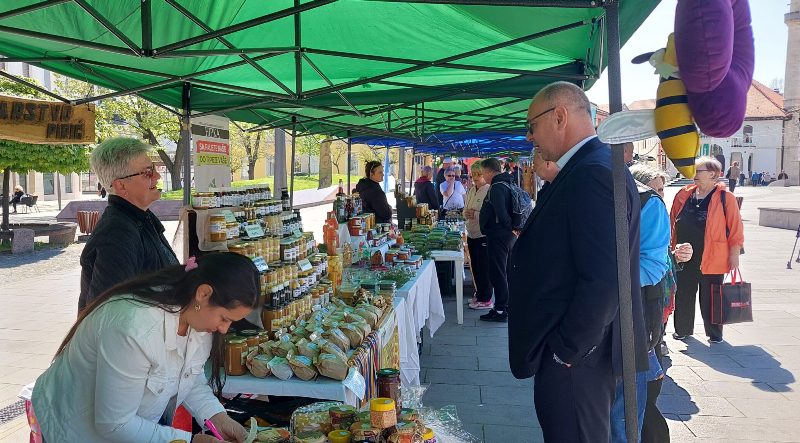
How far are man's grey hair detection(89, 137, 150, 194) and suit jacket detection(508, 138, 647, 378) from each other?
1850mm

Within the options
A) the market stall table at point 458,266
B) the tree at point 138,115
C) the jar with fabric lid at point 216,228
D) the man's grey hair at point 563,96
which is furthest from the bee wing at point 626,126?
the tree at point 138,115

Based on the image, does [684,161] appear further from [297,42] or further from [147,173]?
[297,42]

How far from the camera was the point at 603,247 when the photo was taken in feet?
6.61

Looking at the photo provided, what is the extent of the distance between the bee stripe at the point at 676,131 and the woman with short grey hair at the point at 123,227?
7.03 feet

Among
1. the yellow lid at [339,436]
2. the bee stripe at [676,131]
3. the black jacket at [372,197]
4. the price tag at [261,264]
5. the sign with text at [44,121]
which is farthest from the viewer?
the black jacket at [372,197]

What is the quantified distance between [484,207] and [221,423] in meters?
5.09

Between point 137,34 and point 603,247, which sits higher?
point 137,34

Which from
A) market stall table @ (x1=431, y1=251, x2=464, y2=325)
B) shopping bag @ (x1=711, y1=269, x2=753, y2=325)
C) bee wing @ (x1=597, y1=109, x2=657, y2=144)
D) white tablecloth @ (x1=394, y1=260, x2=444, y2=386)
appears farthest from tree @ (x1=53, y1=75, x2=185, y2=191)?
bee wing @ (x1=597, y1=109, x2=657, y2=144)

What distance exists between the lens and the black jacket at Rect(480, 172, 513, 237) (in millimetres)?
6680

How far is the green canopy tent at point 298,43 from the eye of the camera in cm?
326

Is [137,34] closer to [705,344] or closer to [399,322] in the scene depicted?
[399,322]

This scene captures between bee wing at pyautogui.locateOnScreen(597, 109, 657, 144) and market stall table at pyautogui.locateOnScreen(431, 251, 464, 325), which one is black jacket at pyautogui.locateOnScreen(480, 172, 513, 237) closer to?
market stall table at pyautogui.locateOnScreen(431, 251, 464, 325)

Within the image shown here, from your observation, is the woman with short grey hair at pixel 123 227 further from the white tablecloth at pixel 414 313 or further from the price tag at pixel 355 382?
the white tablecloth at pixel 414 313

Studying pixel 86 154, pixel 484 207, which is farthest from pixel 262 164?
pixel 484 207
